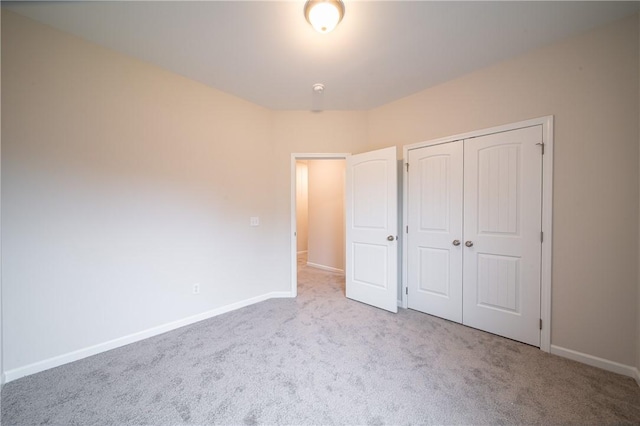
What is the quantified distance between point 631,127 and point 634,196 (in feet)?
1.62

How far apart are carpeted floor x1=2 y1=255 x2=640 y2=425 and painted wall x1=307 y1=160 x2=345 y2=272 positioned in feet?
8.20

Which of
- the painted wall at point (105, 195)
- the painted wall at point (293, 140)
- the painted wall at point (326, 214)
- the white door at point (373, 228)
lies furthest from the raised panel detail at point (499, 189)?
the painted wall at point (105, 195)

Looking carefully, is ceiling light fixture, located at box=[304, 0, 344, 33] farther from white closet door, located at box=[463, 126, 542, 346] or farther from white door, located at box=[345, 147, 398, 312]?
white closet door, located at box=[463, 126, 542, 346]

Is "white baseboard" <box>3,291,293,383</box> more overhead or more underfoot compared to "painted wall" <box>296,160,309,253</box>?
more underfoot

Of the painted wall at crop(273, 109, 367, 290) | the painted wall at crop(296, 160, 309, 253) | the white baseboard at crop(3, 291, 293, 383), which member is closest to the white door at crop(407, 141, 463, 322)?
the painted wall at crop(273, 109, 367, 290)

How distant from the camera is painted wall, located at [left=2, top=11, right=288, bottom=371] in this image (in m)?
1.74

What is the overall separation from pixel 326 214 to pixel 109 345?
3.73 metres

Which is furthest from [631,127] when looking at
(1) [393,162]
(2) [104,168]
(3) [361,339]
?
(2) [104,168]

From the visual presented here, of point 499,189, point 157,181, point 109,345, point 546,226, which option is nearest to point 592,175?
point 546,226

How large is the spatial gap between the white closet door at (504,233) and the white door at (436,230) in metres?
0.09

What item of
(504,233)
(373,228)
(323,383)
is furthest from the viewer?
(373,228)

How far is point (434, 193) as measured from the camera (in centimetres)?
272

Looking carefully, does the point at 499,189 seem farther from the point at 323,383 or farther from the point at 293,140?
the point at 293,140

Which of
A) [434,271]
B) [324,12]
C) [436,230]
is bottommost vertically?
[434,271]
